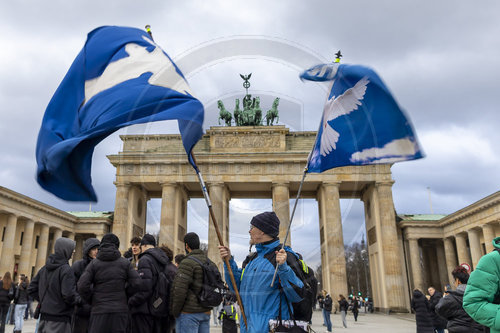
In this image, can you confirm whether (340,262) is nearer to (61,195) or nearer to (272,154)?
(272,154)

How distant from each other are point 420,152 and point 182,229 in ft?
121

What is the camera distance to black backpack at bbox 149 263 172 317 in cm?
570

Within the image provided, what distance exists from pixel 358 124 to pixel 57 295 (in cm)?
487

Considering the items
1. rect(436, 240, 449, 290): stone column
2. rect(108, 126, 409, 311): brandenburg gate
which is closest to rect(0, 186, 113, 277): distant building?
rect(108, 126, 409, 311): brandenburg gate

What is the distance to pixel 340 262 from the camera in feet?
114

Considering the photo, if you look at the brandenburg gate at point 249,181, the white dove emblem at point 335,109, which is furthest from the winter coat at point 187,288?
the brandenburg gate at point 249,181

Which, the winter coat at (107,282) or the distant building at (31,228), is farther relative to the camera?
the distant building at (31,228)

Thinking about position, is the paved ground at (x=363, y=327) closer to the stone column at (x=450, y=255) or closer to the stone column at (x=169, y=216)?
the stone column at (x=169, y=216)

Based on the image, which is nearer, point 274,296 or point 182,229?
point 274,296

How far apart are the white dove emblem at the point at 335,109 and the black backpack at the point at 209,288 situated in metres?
2.35

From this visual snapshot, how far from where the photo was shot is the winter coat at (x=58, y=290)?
5559mm

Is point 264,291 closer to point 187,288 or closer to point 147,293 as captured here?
point 187,288

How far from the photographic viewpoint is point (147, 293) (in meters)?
5.43

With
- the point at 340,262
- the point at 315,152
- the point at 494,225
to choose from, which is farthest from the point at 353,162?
the point at 494,225
